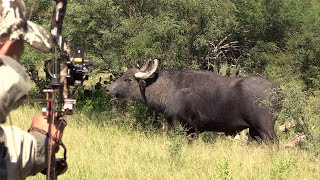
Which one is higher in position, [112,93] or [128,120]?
[112,93]

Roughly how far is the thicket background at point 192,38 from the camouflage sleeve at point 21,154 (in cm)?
954

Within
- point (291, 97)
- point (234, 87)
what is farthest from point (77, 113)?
point (291, 97)

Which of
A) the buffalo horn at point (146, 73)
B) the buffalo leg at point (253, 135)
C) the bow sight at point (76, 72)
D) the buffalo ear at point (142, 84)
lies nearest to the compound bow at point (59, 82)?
the bow sight at point (76, 72)

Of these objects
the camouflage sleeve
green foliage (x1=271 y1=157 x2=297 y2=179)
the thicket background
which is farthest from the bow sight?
the thicket background

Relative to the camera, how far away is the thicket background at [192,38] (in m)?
12.9

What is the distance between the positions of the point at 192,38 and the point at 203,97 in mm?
2192

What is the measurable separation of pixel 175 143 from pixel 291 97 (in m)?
1.89

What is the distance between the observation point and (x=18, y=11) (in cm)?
222

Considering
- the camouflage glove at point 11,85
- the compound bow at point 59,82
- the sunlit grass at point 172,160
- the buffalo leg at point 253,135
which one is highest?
the camouflage glove at point 11,85

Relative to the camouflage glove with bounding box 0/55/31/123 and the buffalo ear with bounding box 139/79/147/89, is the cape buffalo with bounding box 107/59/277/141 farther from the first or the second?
the camouflage glove with bounding box 0/55/31/123

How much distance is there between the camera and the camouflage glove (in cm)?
196

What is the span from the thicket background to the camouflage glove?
984 cm

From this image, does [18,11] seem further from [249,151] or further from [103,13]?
[103,13]

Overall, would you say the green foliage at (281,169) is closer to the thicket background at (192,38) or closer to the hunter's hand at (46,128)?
the thicket background at (192,38)
